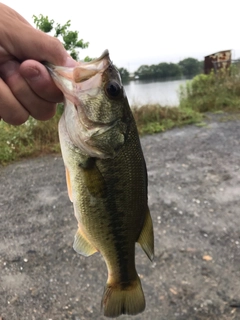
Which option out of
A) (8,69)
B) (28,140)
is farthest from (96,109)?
(28,140)

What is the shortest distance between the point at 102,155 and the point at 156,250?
2691mm

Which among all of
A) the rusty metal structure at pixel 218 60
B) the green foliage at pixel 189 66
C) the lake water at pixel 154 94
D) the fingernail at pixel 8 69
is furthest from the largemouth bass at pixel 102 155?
the green foliage at pixel 189 66

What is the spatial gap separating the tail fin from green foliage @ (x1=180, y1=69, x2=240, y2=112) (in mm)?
10487

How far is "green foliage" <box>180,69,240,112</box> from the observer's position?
11.9 m

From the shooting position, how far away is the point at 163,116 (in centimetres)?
→ 1041

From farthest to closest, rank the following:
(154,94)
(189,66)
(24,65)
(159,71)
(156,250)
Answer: (189,66)
(159,71)
(154,94)
(156,250)
(24,65)

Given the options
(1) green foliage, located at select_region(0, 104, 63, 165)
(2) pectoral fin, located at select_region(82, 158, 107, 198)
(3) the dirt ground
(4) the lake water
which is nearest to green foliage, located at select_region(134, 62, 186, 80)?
(4) the lake water

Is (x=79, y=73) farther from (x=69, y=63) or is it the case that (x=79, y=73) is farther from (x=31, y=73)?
(x=31, y=73)

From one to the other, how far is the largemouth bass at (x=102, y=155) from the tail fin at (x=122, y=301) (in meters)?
0.30

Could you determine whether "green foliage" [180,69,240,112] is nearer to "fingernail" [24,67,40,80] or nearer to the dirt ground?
the dirt ground

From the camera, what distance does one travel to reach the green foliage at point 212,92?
39.1 ft

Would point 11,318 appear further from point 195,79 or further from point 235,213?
point 195,79

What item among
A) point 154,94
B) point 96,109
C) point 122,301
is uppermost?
point 96,109

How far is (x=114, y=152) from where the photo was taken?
5.56 feet
